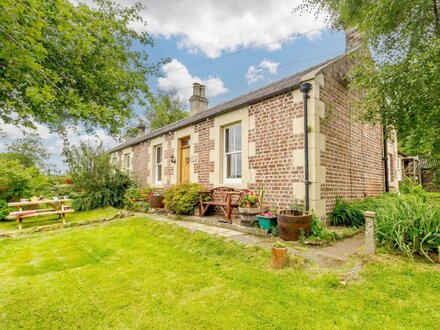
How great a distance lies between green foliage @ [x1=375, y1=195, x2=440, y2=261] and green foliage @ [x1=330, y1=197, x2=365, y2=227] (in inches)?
62.2

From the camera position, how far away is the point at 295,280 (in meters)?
2.99

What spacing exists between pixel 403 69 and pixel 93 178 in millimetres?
11746

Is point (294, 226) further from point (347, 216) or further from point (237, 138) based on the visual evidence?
point (237, 138)

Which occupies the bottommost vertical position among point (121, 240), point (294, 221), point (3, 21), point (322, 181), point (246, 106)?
point (121, 240)

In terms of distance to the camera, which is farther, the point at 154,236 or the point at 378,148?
the point at 378,148

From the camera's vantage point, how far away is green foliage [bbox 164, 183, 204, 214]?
7.39m

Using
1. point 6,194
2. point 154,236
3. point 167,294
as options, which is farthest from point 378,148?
point 6,194

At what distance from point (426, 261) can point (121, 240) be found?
18.4 feet

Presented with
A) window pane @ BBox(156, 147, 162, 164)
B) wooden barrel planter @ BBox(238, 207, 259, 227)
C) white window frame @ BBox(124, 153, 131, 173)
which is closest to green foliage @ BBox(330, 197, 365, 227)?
wooden barrel planter @ BBox(238, 207, 259, 227)

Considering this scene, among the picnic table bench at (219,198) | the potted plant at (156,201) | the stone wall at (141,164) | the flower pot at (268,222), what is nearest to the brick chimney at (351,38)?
the picnic table bench at (219,198)

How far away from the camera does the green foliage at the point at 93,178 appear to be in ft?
35.7

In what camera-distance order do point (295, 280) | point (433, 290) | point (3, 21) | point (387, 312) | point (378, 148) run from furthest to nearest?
point (378, 148), point (295, 280), point (433, 290), point (387, 312), point (3, 21)

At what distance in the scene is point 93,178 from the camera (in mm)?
10922

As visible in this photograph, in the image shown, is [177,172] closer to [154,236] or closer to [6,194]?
[154,236]
